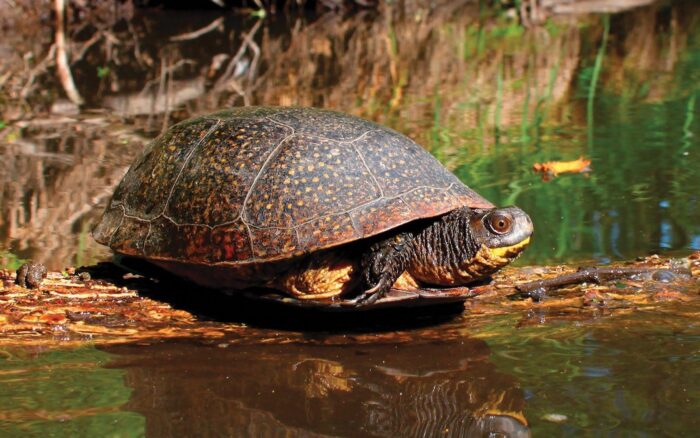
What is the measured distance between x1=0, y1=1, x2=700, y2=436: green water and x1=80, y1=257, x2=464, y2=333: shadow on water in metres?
0.13

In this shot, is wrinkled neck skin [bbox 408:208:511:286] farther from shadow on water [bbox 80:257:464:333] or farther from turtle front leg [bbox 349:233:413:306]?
shadow on water [bbox 80:257:464:333]

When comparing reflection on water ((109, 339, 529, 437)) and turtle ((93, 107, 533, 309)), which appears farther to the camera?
turtle ((93, 107, 533, 309))

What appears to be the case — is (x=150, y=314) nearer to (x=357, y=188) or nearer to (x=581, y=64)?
(x=357, y=188)

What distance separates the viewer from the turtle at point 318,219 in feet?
13.6

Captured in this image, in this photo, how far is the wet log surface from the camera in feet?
13.8

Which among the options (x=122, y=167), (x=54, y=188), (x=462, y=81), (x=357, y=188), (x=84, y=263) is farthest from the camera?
(x=462, y=81)

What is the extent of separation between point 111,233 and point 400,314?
5.20 ft

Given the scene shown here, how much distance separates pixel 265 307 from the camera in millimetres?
4629

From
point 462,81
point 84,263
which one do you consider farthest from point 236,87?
point 84,263

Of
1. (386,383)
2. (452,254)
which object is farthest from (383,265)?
(386,383)

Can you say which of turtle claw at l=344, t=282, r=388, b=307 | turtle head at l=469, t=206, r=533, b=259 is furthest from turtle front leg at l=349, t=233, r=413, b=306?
turtle head at l=469, t=206, r=533, b=259

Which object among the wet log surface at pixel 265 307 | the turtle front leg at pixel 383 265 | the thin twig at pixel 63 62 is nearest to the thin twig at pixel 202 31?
the thin twig at pixel 63 62

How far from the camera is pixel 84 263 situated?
5445 mm

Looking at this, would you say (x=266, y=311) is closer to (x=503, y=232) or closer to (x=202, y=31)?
(x=503, y=232)
